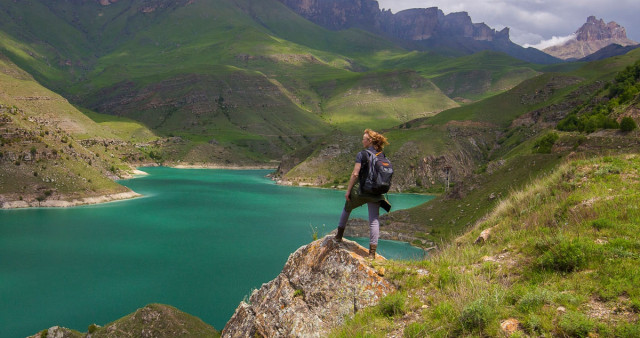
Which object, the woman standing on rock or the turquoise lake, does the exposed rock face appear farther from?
the turquoise lake

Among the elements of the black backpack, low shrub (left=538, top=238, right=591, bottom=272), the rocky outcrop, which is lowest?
the rocky outcrop

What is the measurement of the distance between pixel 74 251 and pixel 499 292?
176ft

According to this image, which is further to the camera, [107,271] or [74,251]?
[74,251]

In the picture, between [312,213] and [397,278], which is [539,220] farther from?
[312,213]

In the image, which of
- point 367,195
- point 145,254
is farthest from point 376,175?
point 145,254

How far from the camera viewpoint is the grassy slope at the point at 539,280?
6152 millimetres

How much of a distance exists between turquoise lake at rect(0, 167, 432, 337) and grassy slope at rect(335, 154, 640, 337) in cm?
299

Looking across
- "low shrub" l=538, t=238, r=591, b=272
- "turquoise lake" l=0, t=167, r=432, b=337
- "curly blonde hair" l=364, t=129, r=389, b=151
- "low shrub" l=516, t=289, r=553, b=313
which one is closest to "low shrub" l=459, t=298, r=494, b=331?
"low shrub" l=516, t=289, r=553, b=313

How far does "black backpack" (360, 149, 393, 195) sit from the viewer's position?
373 inches

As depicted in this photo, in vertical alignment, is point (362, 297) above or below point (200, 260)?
above

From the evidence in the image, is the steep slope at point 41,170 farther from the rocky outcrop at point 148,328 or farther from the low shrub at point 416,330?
the low shrub at point 416,330

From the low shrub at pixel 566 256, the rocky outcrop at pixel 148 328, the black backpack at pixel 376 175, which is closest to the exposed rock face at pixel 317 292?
the black backpack at pixel 376 175


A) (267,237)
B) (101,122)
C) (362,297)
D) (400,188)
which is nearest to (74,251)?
(267,237)

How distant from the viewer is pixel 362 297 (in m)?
8.62
